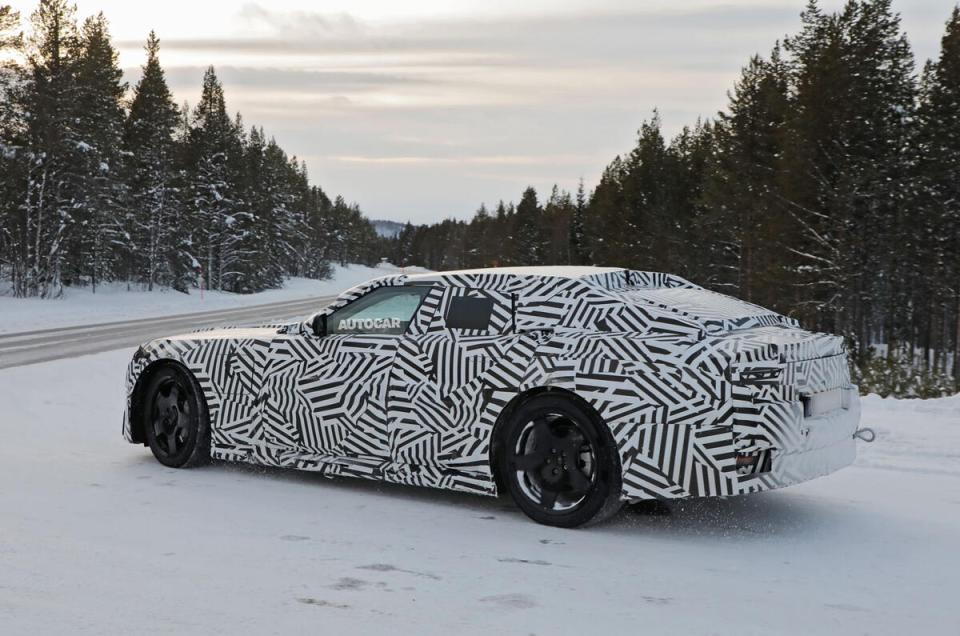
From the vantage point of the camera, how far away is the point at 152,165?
2088 inches

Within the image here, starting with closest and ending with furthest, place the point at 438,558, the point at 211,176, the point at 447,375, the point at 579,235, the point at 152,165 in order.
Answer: the point at 438,558, the point at 447,375, the point at 152,165, the point at 211,176, the point at 579,235

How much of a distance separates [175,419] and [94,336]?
16038 mm

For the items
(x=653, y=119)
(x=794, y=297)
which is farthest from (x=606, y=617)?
(x=653, y=119)

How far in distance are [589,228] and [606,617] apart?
64754mm

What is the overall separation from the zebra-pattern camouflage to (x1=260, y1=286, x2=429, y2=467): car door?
0.01 metres

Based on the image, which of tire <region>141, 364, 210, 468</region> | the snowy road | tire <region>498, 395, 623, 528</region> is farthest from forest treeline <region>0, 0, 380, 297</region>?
tire <region>498, 395, 623, 528</region>

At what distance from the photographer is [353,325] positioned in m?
6.38

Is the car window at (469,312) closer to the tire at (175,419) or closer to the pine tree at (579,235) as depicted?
the tire at (175,419)

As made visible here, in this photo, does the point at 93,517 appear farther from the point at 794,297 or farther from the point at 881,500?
the point at 794,297

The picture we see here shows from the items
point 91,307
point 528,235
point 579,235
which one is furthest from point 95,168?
point 528,235

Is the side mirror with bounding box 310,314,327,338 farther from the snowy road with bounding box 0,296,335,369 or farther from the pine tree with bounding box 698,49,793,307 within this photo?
the pine tree with bounding box 698,49,793,307

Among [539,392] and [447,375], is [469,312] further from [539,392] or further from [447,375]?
[539,392]

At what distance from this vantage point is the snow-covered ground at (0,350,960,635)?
3930 mm

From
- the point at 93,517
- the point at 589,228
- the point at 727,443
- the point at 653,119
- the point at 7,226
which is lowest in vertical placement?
the point at 93,517
